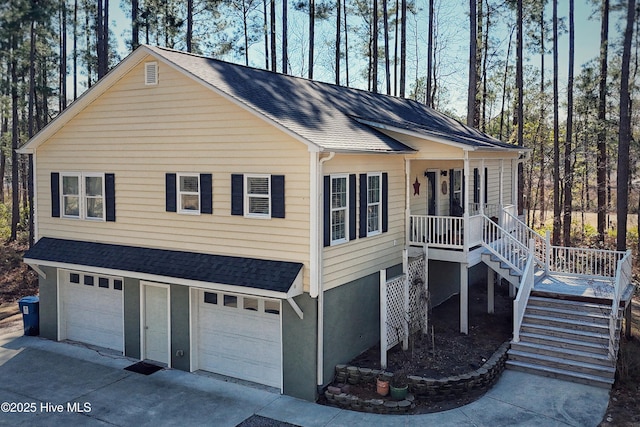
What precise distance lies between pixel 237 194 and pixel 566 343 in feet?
25.7

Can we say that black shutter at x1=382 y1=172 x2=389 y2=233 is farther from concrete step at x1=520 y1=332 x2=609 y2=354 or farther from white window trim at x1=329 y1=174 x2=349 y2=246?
concrete step at x1=520 y1=332 x2=609 y2=354

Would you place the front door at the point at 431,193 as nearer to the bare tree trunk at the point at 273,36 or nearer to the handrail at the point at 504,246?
the handrail at the point at 504,246

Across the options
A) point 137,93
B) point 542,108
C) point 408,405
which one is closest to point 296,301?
point 408,405

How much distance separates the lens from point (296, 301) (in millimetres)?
10289

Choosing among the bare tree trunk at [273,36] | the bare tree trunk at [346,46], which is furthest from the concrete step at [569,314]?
the bare tree trunk at [346,46]

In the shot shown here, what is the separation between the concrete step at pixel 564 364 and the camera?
1067cm

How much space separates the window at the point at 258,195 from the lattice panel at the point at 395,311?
318 centimetres

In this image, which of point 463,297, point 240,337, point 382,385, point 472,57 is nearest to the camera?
point 382,385

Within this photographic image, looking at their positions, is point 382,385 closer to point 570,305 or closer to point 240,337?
point 240,337

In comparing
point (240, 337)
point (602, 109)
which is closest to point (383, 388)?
point (240, 337)

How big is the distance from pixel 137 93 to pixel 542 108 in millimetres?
25721

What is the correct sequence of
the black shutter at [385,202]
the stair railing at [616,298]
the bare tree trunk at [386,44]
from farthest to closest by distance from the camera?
the bare tree trunk at [386,44], the black shutter at [385,202], the stair railing at [616,298]

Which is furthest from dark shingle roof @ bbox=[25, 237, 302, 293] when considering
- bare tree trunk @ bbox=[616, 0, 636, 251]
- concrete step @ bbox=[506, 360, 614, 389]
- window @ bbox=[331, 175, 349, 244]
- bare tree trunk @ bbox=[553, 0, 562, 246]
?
bare tree trunk @ bbox=[553, 0, 562, 246]

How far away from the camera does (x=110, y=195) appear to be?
12.8 m
